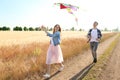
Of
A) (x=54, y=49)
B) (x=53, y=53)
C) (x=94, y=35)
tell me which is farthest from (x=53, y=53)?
(x=94, y=35)

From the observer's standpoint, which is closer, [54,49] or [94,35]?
[54,49]

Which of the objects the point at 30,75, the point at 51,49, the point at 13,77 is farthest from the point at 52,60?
the point at 13,77

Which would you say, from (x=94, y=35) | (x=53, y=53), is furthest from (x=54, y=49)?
(x=94, y=35)

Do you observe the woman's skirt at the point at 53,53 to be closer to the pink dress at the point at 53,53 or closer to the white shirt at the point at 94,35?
the pink dress at the point at 53,53

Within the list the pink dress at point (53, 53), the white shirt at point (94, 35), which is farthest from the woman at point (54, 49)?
the white shirt at point (94, 35)

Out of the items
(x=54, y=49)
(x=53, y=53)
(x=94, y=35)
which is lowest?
(x=53, y=53)

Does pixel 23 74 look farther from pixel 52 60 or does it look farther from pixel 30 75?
pixel 52 60

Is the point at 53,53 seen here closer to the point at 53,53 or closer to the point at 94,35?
the point at 53,53

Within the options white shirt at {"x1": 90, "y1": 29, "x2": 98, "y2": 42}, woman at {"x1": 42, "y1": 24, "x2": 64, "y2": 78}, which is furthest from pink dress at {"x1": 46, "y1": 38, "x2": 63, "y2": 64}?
white shirt at {"x1": 90, "y1": 29, "x2": 98, "y2": 42}

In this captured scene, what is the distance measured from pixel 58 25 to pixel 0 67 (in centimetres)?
275

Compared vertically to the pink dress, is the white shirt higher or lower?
higher

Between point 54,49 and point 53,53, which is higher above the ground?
point 54,49

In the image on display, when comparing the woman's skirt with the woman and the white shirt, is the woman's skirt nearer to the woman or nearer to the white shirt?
the woman

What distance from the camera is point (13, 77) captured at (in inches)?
292
